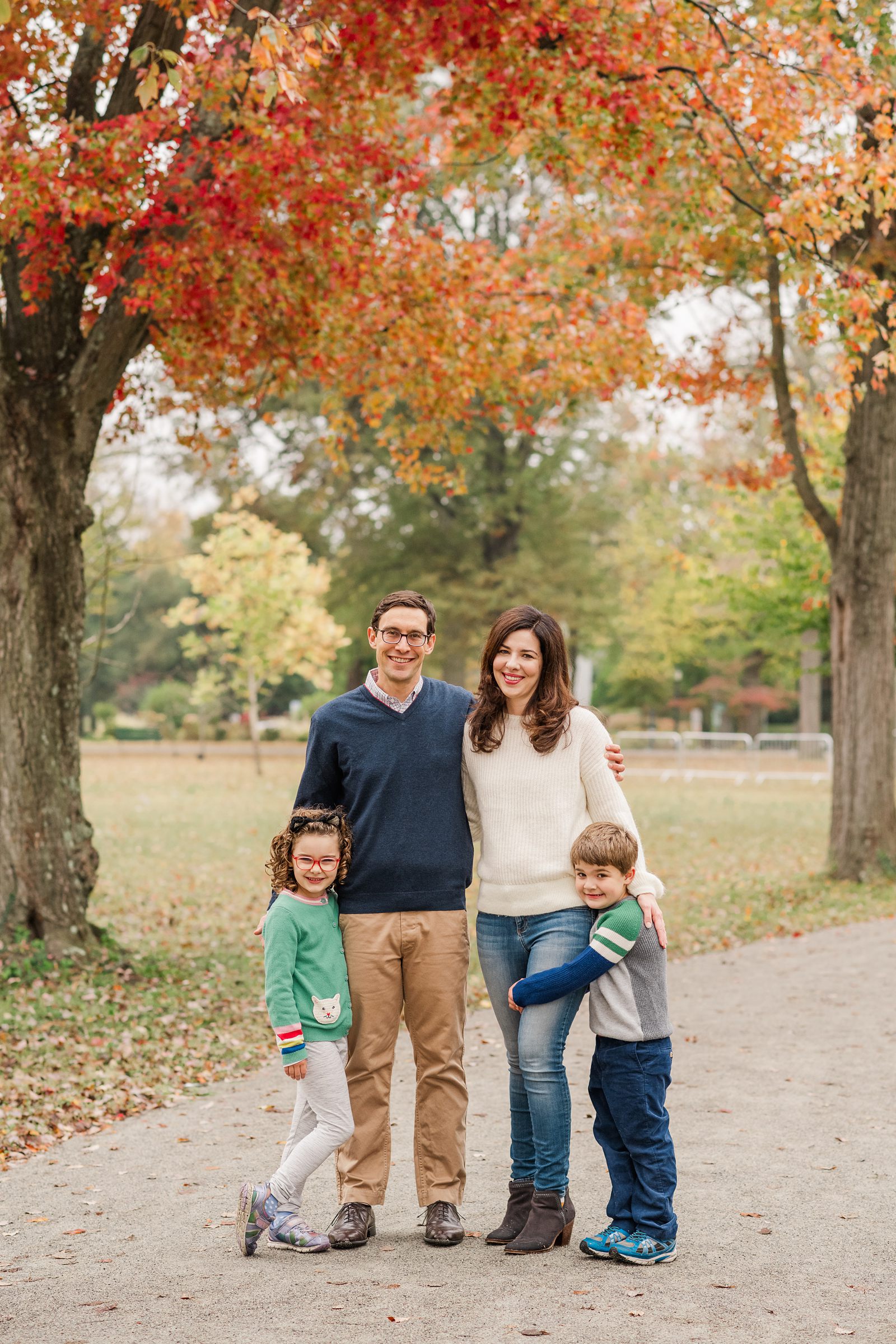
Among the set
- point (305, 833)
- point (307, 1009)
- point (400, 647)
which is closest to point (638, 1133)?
point (307, 1009)

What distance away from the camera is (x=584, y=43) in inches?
355

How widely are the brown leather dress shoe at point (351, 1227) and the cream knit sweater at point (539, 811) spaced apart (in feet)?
3.53

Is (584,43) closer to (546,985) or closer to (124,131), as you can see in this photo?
(124,131)

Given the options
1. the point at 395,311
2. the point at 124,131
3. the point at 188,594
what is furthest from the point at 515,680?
the point at 188,594

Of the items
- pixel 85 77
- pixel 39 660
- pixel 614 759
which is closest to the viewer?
pixel 614 759

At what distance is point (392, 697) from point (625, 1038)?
1.34 m

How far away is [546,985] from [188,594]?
52921mm

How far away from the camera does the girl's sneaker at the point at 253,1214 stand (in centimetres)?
413

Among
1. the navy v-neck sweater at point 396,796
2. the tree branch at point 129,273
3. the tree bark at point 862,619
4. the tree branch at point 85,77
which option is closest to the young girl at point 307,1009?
the navy v-neck sweater at point 396,796

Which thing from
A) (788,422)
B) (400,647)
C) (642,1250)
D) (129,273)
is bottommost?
(642,1250)

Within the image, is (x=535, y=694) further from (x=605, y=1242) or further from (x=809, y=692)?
(x=809, y=692)

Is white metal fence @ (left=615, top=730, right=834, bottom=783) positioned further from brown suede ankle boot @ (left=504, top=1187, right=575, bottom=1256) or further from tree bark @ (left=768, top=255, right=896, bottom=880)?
brown suede ankle boot @ (left=504, top=1187, right=575, bottom=1256)

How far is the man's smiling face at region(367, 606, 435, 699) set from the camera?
4324mm

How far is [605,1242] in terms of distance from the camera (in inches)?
161
